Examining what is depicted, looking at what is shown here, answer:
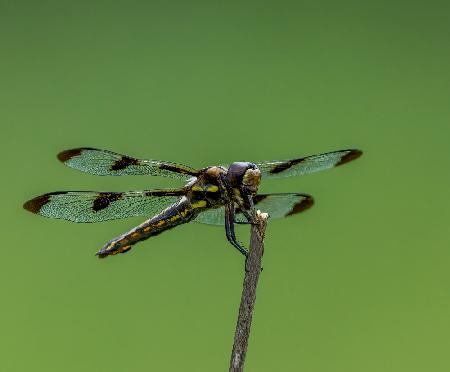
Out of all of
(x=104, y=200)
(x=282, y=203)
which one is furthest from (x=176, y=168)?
(x=282, y=203)

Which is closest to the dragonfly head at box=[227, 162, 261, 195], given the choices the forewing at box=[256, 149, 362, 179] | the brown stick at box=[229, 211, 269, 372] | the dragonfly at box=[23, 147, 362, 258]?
the dragonfly at box=[23, 147, 362, 258]

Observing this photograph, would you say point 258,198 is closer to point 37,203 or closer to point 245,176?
point 245,176

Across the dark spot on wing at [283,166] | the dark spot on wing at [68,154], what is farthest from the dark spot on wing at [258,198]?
the dark spot on wing at [68,154]

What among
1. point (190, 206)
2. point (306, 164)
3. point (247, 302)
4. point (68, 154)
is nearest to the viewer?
point (247, 302)

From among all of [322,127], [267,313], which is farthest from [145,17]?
[267,313]

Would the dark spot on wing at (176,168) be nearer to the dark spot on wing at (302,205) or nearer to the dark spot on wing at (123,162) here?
the dark spot on wing at (123,162)

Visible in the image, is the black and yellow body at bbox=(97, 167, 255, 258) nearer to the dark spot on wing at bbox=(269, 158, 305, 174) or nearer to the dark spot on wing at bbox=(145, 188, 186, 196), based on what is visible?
the dark spot on wing at bbox=(145, 188, 186, 196)
